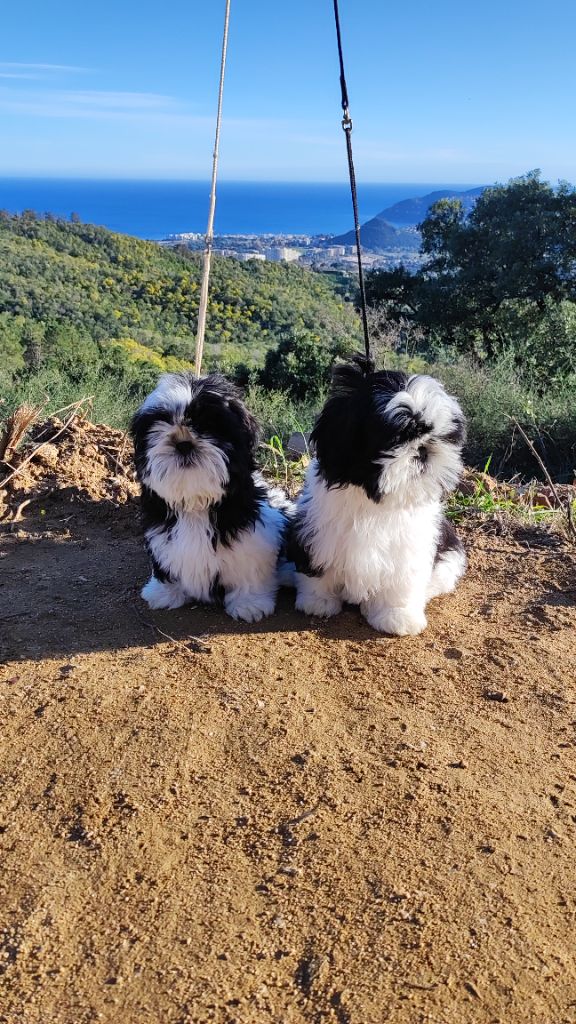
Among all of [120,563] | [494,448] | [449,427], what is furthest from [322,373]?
[449,427]

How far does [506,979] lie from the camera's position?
2098mm

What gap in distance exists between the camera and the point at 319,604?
4121 millimetres

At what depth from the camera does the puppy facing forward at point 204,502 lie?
351cm

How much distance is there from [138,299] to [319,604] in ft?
112

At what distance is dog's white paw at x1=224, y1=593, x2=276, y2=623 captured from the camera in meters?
4.10

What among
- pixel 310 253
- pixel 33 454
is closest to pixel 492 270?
pixel 33 454

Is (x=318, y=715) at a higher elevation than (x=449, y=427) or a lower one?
lower

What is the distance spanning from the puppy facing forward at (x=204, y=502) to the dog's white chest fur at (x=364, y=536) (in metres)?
0.35

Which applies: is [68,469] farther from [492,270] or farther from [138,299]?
[138,299]

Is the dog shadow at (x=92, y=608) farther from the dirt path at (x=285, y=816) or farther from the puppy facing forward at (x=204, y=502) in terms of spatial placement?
the puppy facing forward at (x=204, y=502)

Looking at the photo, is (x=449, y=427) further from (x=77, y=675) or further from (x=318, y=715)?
(x=77, y=675)

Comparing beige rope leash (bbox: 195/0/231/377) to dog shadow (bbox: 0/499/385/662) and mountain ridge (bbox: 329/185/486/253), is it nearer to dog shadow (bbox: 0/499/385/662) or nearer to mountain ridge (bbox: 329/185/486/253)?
dog shadow (bbox: 0/499/385/662)

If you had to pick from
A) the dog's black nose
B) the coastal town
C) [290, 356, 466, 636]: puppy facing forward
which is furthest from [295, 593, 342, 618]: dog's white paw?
the coastal town

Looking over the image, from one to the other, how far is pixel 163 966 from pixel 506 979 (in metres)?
0.99
